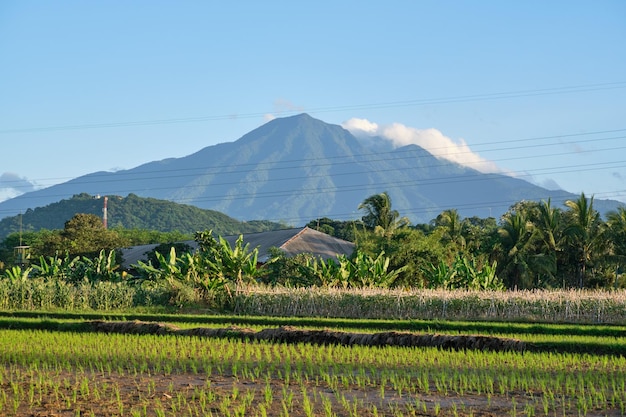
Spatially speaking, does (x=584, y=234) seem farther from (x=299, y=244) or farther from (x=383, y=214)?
(x=299, y=244)

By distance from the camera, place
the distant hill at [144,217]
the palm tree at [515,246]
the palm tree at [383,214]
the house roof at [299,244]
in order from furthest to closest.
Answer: the distant hill at [144,217]
the house roof at [299,244]
the palm tree at [383,214]
the palm tree at [515,246]

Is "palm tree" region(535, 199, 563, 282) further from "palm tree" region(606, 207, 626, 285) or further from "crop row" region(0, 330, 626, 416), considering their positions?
"crop row" region(0, 330, 626, 416)

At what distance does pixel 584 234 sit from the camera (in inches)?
1811

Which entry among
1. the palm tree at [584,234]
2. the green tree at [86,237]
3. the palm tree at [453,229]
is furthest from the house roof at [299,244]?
the palm tree at [584,234]

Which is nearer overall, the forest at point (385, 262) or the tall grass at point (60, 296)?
the tall grass at point (60, 296)

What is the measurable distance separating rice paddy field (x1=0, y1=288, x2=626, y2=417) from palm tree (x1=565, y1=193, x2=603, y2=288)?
26.5m

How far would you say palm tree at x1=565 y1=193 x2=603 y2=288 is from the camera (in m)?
46.4

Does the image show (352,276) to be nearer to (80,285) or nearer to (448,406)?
(80,285)

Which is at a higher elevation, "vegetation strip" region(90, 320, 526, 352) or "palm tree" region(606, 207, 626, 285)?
"palm tree" region(606, 207, 626, 285)

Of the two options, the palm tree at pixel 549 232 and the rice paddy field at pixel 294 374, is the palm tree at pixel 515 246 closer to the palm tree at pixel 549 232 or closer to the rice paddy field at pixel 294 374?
the palm tree at pixel 549 232

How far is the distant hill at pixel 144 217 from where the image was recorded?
125 m

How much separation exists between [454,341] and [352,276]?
17438 mm

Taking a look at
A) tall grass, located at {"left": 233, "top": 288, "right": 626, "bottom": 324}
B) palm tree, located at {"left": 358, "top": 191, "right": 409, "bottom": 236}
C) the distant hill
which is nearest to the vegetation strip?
tall grass, located at {"left": 233, "top": 288, "right": 626, "bottom": 324}

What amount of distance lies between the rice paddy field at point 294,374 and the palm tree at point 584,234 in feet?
87.1
